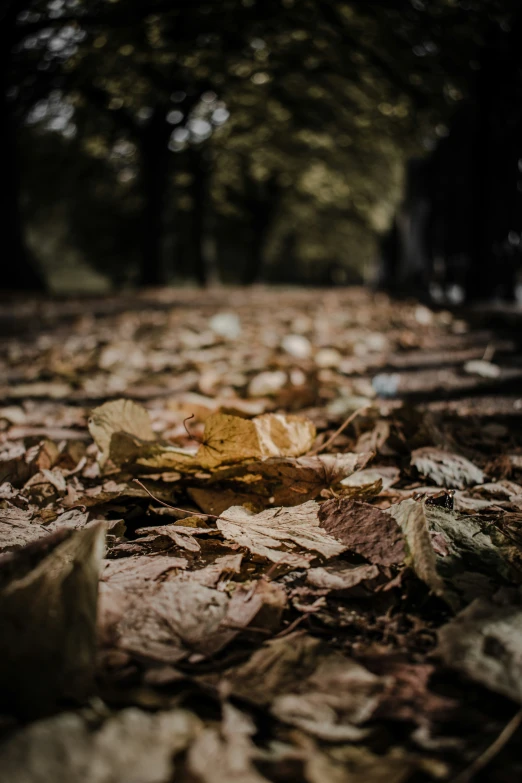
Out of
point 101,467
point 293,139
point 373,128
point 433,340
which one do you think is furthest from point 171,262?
point 101,467

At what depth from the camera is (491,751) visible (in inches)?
23.0

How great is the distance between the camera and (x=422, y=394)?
2.59 m

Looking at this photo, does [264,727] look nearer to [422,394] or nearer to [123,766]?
[123,766]

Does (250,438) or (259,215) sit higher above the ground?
(250,438)

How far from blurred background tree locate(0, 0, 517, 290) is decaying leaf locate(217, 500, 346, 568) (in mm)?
4138

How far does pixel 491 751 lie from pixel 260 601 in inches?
15.4

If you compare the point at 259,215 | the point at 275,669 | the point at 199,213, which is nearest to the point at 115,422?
the point at 275,669

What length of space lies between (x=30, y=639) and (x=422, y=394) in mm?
2231

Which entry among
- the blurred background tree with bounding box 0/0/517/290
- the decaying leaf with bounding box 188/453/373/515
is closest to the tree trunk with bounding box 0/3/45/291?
the blurred background tree with bounding box 0/0/517/290

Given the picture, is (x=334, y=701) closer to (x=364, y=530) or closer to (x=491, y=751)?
(x=491, y=751)

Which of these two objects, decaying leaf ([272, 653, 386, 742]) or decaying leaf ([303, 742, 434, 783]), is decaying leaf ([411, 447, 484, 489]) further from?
decaying leaf ([303, 742, 434, 783])

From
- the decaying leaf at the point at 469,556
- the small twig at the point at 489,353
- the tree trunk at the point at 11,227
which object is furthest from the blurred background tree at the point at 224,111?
the decaying leaf at the point at 469,556

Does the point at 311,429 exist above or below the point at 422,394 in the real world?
above

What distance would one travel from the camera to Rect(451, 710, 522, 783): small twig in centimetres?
55
